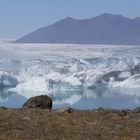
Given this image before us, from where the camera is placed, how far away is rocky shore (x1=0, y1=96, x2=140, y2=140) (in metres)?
7.50

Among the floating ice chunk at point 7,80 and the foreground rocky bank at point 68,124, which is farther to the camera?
the floating ice chunk at point 7,80

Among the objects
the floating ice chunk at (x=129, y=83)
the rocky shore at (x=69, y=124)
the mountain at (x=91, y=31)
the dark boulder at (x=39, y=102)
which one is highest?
the mountain at (x=91, y=31)

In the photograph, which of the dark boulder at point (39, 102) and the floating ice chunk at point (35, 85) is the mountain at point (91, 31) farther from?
the dark boulder at point (39, 102)

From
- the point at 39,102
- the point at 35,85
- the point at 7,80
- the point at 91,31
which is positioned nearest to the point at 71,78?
the point at 35,85

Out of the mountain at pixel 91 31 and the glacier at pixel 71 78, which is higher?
the mountain at pixel 91 31

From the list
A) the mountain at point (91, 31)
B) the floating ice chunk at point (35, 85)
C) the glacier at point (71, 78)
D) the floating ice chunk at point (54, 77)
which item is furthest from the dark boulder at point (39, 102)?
the mountain at point (91, 31)

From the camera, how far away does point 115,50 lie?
4688cm

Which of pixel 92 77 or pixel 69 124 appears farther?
pixel 92 77

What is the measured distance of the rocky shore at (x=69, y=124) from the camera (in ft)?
24.6

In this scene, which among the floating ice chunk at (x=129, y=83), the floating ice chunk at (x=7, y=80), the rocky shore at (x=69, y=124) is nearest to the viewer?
the rocky shore at (x=69, y=124)

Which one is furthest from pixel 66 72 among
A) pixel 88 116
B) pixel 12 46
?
pixel 88 116

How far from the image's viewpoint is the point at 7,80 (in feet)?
99.3

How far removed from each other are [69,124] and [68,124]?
22 millimetres

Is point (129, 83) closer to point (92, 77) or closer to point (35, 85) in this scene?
point (92, 77)
